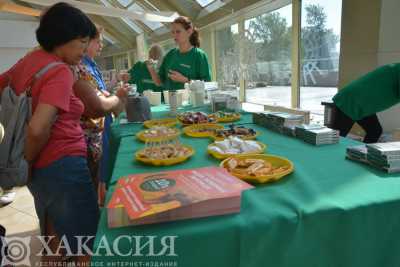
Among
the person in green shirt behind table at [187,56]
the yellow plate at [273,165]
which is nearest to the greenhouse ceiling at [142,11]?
the person in green shirt behind table at [187,56]

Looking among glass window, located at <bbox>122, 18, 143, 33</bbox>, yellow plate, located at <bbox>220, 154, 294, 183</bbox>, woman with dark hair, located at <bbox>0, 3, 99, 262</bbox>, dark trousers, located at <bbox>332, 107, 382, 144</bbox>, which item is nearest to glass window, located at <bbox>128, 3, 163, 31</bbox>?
glass window, located at <bbox>122, 18, 143, 33</bbox>

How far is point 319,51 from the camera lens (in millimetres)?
3348

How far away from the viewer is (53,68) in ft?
3.10

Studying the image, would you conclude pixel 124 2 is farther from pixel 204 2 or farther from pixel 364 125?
pixel 364 125

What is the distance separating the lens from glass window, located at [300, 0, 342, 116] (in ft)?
10.0

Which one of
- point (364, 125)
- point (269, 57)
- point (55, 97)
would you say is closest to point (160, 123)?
point (55, 97)

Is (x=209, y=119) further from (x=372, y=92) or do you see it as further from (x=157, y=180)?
(x=372, y=92)

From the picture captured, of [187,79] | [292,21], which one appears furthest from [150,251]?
[292,21]

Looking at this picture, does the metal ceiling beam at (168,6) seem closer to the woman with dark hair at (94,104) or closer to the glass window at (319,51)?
the glass window at (319,51)

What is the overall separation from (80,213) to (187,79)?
1.48 m

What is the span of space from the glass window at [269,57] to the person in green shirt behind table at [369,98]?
164 centimetres

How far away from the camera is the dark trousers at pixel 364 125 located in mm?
2342

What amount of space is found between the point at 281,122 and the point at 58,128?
36.9 inches

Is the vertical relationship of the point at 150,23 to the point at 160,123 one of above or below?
above
